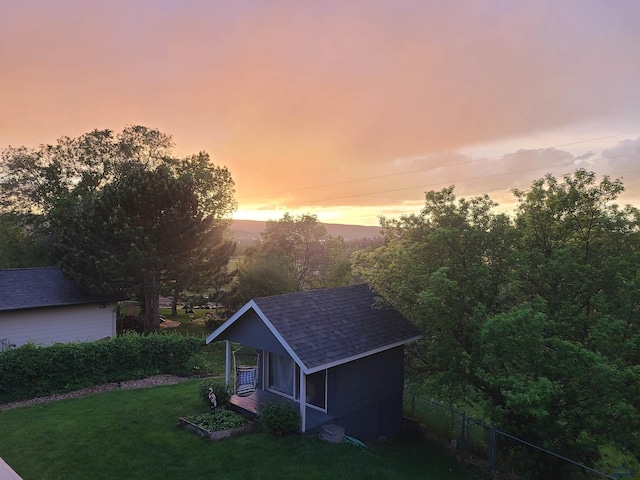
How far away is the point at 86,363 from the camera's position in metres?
14.9

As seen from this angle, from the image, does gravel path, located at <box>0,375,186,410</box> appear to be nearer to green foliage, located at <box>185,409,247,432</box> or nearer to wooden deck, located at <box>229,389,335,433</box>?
wooden deck, located at <box>229,389,335,433</box>

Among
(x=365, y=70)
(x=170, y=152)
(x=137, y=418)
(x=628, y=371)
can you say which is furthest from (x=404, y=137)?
(x=170, y=152)

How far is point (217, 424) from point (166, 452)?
5.21ft


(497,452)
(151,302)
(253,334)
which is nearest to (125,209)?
(151,302)

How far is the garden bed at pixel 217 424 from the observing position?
10.2 meters

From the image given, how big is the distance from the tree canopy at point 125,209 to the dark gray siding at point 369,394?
50.8 ft

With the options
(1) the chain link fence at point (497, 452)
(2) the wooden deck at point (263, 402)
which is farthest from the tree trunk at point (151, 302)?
(1) the chain link fence at point (497, 452)

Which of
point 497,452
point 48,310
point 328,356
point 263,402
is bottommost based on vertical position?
point 497,452

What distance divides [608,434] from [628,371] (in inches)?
80.2

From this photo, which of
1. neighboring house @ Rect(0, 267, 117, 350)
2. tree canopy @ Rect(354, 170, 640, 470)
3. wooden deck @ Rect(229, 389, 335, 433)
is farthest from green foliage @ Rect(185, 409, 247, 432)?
neighboring house @ Rect(0, 267, 117, 350)

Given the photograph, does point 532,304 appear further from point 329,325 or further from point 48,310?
point 48,310

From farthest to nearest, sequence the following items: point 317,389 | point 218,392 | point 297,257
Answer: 1. point 297,257
2. point 218,392
3. point 317,389

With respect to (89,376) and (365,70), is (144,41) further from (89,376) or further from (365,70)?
(89,376)

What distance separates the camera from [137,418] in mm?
11484
